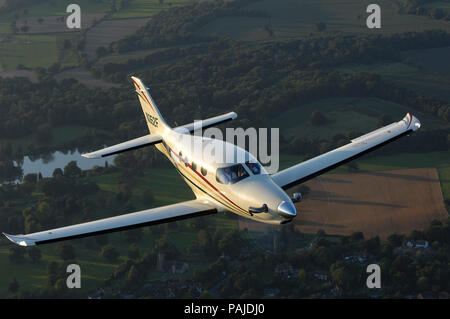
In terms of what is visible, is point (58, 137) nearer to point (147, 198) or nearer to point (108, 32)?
point (147, 198)

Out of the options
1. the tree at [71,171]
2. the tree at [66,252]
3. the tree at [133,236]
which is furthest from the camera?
the tree at [71,171]

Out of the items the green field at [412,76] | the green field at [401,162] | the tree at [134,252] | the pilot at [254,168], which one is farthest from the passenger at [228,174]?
the green field at [412,76]

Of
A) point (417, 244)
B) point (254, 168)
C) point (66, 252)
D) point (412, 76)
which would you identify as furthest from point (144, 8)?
point (254, 168)

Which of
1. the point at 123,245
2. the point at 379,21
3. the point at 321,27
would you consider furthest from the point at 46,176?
the point at 379,21

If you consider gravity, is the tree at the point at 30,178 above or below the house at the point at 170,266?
above

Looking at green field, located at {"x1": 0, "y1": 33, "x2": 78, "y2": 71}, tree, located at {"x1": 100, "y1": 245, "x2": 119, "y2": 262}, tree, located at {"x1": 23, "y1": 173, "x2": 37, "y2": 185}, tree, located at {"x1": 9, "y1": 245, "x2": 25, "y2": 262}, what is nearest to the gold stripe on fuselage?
tree, located at {"x1": 100, "y1": 245, "x2": 119, "y2": 262}

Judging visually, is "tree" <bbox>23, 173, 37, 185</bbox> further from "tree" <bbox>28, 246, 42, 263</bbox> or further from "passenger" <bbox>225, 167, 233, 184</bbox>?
"passenger" <bbox>225, 167, 233, 184</bbox>

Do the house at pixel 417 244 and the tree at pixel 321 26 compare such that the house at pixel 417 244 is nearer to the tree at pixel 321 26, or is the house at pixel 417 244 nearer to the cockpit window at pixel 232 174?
the cockpit window at pixel 232 174
